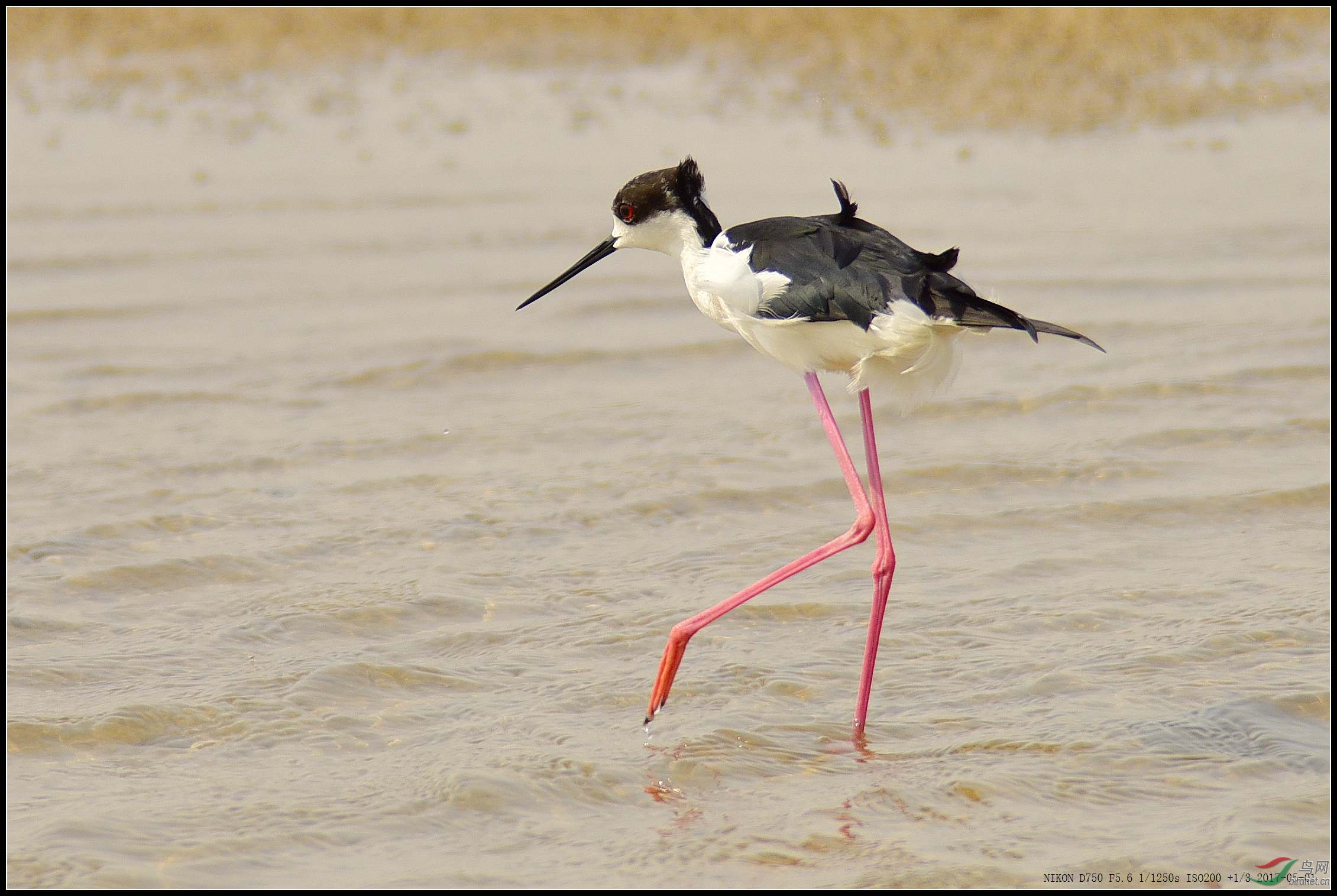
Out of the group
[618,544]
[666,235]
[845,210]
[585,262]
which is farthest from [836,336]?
[618,544]

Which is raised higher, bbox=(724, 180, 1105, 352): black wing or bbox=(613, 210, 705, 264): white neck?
bbox=(613, 210, 705, 264): white neck

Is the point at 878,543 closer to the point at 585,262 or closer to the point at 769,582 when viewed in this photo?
the point at 769,582

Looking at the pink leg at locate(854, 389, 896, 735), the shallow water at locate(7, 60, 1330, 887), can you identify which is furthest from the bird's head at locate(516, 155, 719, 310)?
the shallow water at locate(7, 60, 1330, 887)

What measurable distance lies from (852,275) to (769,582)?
0.78m

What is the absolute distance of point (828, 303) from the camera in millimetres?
3578

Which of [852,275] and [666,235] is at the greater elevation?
[666,235]

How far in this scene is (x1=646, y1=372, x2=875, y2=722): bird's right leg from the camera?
382 cm

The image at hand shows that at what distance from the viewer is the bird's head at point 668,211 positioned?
385 cm

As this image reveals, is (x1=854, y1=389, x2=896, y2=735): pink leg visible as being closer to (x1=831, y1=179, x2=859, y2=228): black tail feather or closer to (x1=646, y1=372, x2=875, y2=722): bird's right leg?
(x1=646, y1=372, x2=875, y2=722): bird's right leg

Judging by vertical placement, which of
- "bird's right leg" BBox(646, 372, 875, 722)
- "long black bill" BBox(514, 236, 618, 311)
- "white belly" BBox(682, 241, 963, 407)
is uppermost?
"long black bill" BBox(514, 236, 618, 311)

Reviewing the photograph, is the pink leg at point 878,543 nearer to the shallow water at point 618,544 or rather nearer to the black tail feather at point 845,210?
the shallow water at point 618,544

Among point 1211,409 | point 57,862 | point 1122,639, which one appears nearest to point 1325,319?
point 1211,409

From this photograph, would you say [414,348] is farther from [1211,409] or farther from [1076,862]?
[1076,862]

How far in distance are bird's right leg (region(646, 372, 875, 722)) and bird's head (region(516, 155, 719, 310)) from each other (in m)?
0.44
